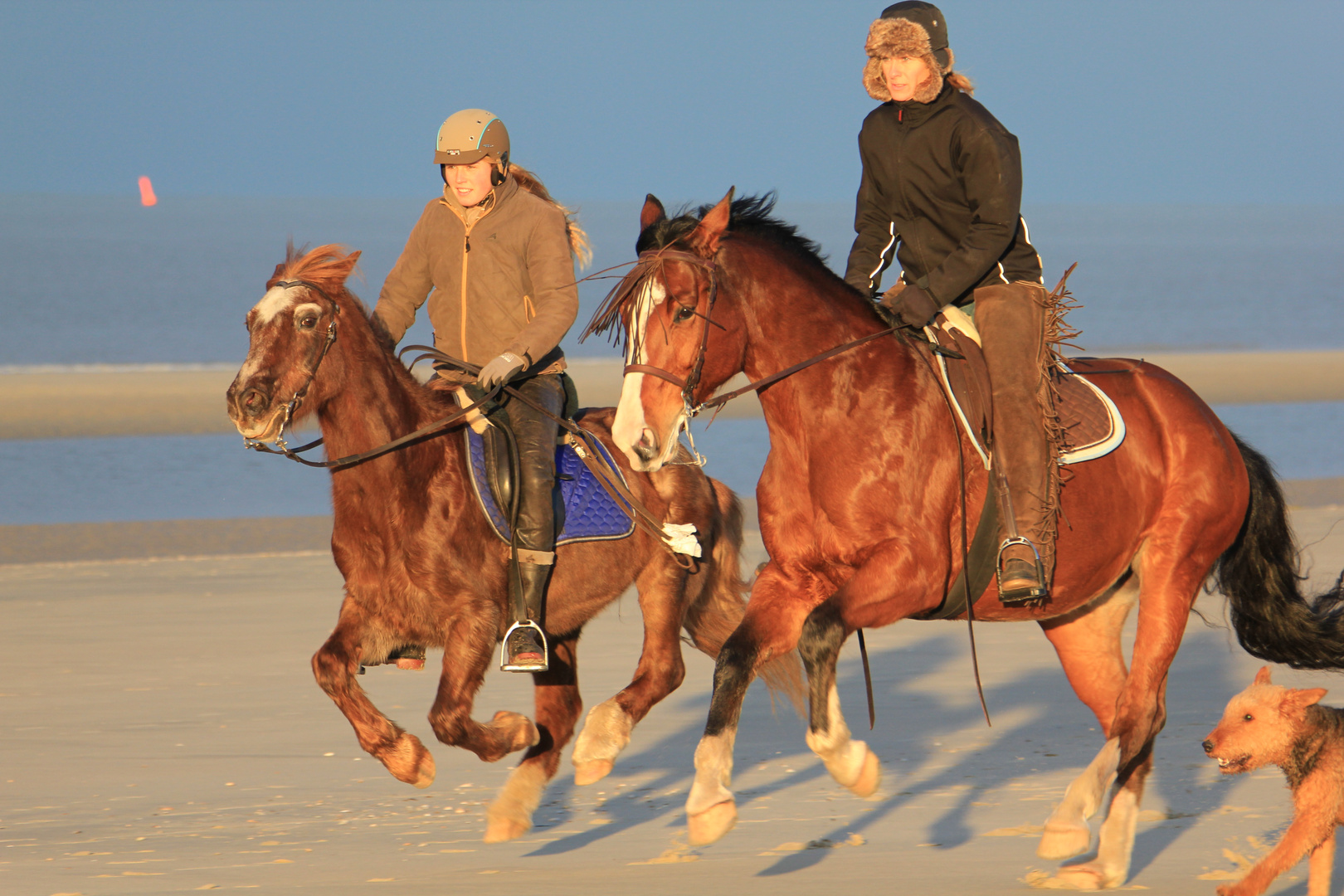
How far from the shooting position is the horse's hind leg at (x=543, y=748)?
767cm

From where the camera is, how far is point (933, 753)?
9461 mm

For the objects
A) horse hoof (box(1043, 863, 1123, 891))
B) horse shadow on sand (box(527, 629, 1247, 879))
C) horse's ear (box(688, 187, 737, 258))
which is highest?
horse's ear (box(688, 187, 737, 258))

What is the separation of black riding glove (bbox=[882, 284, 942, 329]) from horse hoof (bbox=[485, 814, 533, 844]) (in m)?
2.60

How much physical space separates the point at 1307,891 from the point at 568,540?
320cm

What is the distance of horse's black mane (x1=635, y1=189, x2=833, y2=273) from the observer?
659 centimetres

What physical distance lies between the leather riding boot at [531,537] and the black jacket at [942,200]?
57.4 inches

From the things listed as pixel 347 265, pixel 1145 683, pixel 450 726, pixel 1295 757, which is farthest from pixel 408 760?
pixel 1295 757

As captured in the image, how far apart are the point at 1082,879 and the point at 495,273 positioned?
3.34 metres

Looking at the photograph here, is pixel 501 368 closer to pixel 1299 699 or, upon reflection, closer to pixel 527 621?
pixel 527 621

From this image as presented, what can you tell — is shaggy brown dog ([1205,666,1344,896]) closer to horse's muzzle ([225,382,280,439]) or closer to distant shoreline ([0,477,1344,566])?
horse's muzzle ([225,382,280,439])

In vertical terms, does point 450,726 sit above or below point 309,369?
below

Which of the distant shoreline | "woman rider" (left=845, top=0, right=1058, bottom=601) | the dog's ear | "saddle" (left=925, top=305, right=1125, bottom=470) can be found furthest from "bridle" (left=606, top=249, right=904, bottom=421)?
the distant shoreline

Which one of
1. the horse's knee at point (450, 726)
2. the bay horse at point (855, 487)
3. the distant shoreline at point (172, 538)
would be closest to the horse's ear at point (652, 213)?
the bay horse at point (855, 487)

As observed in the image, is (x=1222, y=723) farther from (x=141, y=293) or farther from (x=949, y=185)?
(x=141, y=293)
